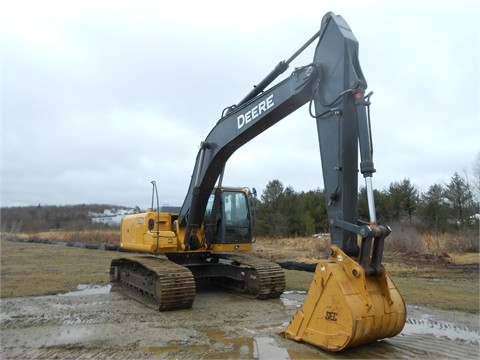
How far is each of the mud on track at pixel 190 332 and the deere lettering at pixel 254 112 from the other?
328 centimetres

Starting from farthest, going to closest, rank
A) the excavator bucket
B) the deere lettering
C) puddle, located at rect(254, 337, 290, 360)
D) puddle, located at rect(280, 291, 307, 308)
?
puddle, located at rect(280, 291, 307, 308)
the deere lettering
puddle, located at rect(254, 337, 290, 360)
the excavator bucket

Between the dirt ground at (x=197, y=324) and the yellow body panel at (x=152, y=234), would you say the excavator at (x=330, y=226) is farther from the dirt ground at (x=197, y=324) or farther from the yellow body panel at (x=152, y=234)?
the dirt ground at (x=197, y=324)

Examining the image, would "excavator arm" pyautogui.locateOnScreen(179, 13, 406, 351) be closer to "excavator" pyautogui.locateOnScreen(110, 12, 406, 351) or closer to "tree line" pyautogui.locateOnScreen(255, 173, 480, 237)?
"excavator" pyautogui.locateOnScreen(110, 12, 406, 351)

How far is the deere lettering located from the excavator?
0.06 feet

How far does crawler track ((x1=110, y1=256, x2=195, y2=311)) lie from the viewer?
7363mm

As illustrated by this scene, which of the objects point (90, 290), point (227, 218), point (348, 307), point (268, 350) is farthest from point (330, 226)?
point (90, 290)

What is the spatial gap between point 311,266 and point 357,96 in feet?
30.0

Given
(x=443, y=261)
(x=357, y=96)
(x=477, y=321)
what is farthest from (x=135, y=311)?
(x=443, y=261)

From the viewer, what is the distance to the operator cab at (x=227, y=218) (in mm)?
9023

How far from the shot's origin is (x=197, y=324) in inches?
259

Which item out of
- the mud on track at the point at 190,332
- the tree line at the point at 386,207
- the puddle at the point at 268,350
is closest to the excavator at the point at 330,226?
the puddle at the point at 268,350

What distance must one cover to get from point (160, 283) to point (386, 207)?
32.0 metres

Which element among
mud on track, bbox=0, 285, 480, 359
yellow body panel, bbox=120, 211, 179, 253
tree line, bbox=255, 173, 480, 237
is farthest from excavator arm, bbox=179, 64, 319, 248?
tree line, bbox=255, 173, 480, 237

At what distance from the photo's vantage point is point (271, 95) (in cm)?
651
